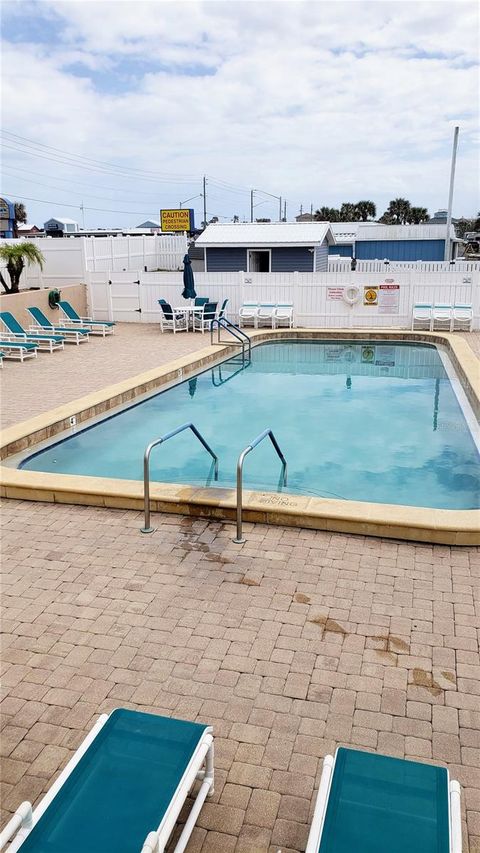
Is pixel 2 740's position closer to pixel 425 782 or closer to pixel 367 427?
pixel 425 782

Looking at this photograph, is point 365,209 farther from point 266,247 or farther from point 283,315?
point 283,315

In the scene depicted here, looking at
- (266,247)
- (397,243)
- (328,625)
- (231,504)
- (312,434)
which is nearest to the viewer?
(328,625)

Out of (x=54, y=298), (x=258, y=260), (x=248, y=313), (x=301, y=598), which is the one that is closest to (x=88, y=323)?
(x=54, y=298)

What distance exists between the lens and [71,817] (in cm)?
221

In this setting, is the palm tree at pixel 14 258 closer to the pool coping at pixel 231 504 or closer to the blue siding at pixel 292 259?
the blue siding at pixel 292 259

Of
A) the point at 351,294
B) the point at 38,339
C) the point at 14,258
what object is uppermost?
the point at 14,258

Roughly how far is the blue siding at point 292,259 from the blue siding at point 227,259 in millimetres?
1123

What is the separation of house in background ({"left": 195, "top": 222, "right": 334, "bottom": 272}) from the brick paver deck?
18.7 metres

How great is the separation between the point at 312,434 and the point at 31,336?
7.71 m

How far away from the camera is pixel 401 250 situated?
36.1m

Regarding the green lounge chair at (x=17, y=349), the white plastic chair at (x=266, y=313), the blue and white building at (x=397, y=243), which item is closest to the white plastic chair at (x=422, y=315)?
the white plastic chair at (x=266, y=313)

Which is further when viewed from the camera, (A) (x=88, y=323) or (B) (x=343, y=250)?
(B) (x=343, y=250)

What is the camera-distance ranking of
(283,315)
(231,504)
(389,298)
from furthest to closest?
(283,315) → (389,298) → (231,504)

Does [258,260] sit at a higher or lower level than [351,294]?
higher
